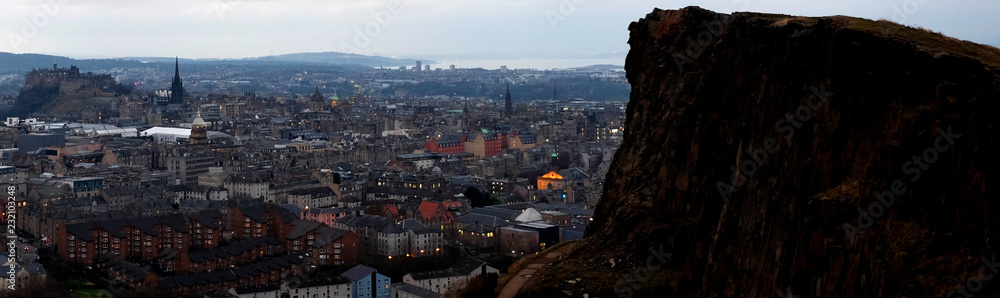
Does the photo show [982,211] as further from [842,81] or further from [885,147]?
[842,81]

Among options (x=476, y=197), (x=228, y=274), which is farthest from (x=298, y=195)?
(x=228, y=274)

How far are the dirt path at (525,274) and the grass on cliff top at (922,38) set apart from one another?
361 centimetres

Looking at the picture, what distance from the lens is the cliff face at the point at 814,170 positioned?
22.2ft

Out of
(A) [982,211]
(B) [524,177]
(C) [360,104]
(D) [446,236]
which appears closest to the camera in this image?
(A) [982,211]

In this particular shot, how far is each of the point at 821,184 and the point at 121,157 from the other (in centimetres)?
5372

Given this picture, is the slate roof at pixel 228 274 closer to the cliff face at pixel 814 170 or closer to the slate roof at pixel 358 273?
the slate roof at pixel 358 273

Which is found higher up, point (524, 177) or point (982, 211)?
point (982, 211)

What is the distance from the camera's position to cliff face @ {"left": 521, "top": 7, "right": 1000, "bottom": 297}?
6766 millimetres

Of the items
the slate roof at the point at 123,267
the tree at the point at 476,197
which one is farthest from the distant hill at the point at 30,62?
the slate roof at the point at 123,267

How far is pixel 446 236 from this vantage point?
33.7 meters

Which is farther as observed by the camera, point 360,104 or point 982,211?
point 360,104

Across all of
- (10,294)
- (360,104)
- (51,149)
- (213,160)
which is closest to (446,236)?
(10,294)

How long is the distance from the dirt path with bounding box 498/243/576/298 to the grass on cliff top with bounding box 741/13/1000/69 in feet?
11.8

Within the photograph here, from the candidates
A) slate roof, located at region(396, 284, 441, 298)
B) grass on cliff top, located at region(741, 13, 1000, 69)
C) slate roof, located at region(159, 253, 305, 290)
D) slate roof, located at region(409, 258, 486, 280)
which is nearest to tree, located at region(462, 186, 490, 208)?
slate roof, located at region(159, 253, 305, 290)
